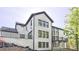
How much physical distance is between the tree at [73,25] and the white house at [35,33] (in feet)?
0.31

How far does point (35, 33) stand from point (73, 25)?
1.55 feet

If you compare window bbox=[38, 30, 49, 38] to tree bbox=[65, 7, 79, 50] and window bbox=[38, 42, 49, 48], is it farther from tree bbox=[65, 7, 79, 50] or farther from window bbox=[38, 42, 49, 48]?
tree bbox=[65, 7, 79, 50]

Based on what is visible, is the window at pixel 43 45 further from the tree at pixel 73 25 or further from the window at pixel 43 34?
the tree at pixel 73 25

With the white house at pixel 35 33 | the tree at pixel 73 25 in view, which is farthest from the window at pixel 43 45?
the tree at pixel 73 25

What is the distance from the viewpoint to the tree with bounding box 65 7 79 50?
2.34 metres

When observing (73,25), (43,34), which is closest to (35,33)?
(43,34)

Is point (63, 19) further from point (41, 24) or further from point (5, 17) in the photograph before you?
point (5, 17)

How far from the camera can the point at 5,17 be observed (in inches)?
92.9

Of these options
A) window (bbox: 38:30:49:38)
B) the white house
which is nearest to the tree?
the white house

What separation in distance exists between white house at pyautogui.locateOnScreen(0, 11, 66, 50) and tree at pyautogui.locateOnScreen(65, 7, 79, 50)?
94mm

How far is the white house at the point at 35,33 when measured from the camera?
2.34m

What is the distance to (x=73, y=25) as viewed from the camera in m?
2.35

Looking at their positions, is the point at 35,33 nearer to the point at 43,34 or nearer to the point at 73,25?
the point at 43,34

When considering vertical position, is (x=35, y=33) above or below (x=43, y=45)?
above
